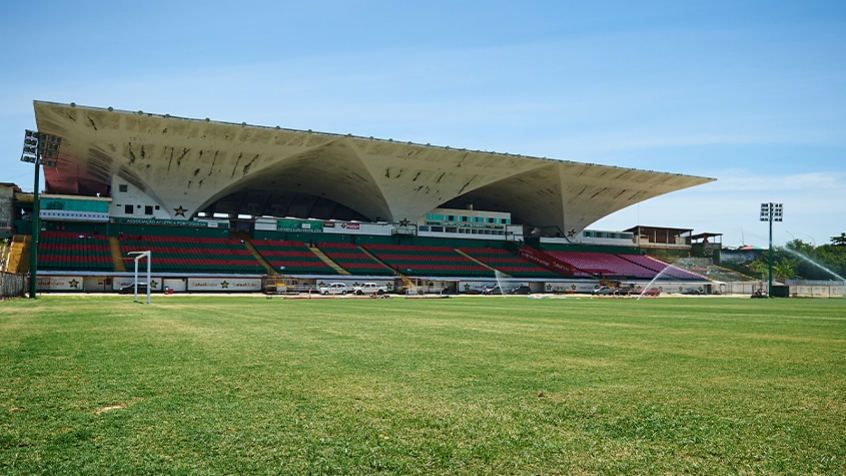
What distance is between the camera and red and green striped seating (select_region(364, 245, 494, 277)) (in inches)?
2480

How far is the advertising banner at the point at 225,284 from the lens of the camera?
168ft

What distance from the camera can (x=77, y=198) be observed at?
55.7m

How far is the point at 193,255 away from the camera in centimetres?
5522

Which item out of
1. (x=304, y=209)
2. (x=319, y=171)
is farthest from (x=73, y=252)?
(x=304, y=209)

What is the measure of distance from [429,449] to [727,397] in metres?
3.44

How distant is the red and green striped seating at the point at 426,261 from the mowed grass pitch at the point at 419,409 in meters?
52.5

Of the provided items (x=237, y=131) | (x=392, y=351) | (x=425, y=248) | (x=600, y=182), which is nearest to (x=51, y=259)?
(x=237, y=131)

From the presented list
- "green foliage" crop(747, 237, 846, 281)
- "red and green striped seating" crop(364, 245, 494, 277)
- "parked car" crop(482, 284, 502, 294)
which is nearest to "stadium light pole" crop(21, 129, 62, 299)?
"red and green striped seating" crop(364, 245, 494, 277)

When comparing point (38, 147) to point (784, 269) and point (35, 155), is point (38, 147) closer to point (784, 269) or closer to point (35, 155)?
point (35, 155)

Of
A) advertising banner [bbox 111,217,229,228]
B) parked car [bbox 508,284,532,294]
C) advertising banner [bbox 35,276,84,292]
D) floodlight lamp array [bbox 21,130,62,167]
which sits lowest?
parked car [bbox 508,284,532,294]

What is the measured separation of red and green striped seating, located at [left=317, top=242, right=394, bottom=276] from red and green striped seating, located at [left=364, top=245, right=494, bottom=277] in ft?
6.43

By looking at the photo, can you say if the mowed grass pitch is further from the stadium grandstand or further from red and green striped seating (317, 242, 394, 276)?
red and green striped seating (317, 242, 394, 276)

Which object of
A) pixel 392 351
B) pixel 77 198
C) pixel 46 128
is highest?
pixel 46 128

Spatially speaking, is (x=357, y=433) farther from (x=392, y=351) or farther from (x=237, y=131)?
(x=237, y=131)
